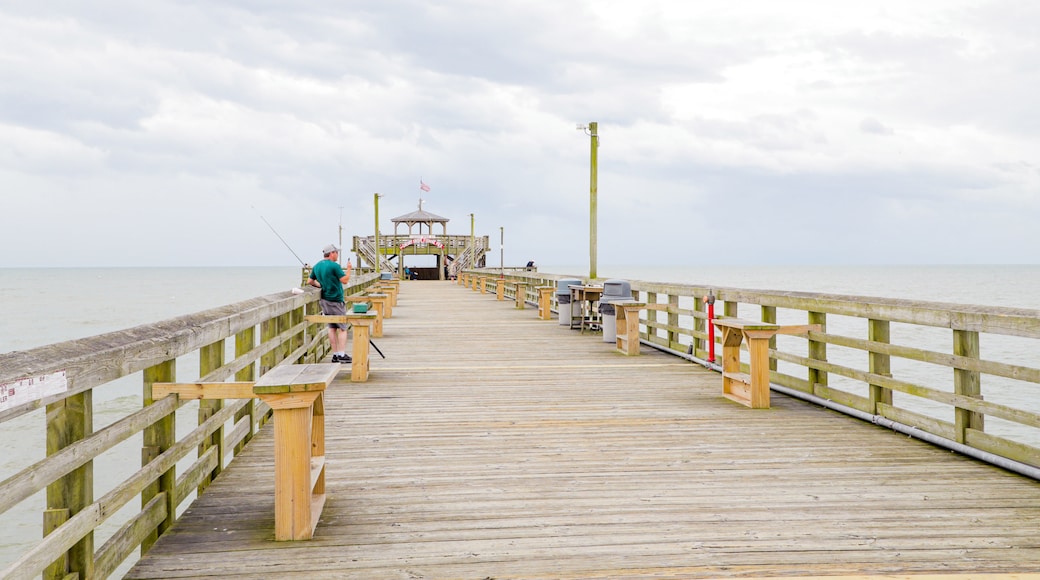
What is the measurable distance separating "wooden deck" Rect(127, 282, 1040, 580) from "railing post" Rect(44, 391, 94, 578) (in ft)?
0.97

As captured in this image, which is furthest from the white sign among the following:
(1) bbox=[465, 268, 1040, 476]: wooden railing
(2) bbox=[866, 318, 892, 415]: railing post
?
(2) bbox=[866, 318, 892, 415]: railing post

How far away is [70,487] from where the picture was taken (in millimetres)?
2752

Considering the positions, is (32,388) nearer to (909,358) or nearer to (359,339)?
(909,358)

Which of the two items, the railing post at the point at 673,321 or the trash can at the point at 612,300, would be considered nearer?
the railing post at the point at 673,321

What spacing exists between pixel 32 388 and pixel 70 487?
57 centimetres

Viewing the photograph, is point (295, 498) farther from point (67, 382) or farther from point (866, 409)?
point (866, 409)

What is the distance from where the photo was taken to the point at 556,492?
4094 millimetres

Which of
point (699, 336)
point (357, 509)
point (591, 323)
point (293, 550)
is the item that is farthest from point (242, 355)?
point (591, 323)

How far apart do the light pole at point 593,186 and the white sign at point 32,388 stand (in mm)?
13276

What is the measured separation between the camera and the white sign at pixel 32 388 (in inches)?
86.5

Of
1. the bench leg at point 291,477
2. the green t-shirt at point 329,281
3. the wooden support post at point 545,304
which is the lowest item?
the bench leg at point 291,477

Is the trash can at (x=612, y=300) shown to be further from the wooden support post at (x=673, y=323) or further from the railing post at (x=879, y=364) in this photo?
the railing post at (x=879, y=364)

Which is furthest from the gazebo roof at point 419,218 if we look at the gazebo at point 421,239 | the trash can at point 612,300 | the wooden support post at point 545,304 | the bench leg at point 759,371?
the bench leg at point 759,371

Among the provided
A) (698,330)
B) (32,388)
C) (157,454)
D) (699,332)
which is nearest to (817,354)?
(699,332)
